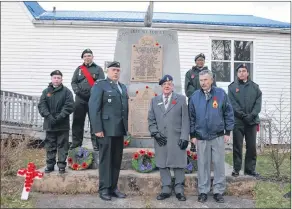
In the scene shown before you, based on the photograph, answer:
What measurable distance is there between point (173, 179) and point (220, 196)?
771 millimetres

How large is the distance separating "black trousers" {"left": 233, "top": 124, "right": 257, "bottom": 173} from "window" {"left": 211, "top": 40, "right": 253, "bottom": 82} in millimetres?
7855

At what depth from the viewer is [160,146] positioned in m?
5.25

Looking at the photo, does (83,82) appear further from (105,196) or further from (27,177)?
(105,196)

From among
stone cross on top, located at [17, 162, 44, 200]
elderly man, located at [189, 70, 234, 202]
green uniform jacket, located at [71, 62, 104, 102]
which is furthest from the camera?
green uniform jacket, located at [71, 62, 104, 102]

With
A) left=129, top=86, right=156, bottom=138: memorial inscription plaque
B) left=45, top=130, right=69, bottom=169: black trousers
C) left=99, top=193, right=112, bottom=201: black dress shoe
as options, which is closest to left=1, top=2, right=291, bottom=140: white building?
left=129, top=86, right=156, bottom=138: memorial inscription plaque

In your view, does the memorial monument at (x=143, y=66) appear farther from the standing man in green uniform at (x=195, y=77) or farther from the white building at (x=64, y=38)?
the white building at (x=64, y=38)

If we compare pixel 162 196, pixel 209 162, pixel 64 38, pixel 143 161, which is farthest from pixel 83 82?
pixel 64 38

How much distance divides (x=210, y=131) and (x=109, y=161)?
1.54 metres

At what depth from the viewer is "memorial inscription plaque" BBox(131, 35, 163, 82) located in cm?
687

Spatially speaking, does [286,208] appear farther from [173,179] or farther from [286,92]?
[286,92]

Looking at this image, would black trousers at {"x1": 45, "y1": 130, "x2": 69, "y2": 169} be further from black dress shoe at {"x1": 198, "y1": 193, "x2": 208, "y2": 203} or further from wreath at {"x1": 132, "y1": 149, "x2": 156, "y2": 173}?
black dress shoe at {"x1": 198, "y1": 193, "x2": 208, "y2": 203}

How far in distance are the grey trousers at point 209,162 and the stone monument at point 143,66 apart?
1.78 metres

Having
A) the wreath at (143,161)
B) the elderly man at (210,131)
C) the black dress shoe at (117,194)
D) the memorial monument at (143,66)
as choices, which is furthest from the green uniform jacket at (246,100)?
the black dress shoe at (117,194)

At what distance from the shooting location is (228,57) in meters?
13.9
